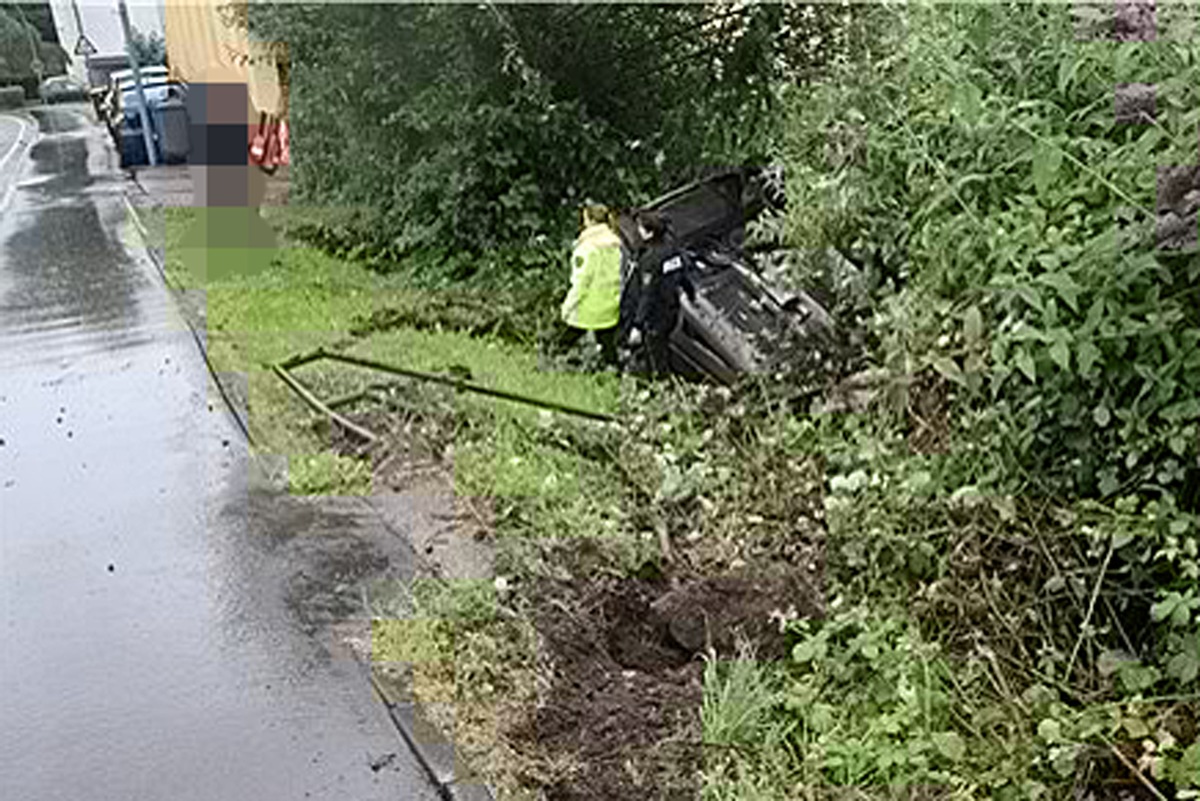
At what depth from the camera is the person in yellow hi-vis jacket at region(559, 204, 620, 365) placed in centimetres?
850

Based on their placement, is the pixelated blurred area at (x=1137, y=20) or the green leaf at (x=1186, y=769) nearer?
the green leaf at (x=1186, y=769)

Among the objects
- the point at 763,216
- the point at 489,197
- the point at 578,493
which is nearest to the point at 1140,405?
the point at 578,493

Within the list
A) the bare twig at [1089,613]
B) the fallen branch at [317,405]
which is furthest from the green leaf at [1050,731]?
the fallen branch at [317,405]

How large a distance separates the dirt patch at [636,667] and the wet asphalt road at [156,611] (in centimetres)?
60

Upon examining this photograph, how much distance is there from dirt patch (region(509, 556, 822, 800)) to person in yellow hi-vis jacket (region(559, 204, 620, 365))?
3.38 metres

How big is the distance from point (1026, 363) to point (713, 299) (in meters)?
3.62

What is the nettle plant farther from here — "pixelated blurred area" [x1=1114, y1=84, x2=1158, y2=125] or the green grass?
the green grass

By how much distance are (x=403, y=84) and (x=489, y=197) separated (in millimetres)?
1674

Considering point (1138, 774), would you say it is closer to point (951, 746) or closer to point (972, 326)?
point (951, 746)

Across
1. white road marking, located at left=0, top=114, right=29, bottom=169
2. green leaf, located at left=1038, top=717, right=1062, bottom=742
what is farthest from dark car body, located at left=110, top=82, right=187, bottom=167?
green leaf, located at left=1038, top=717, right=1062, bottom=742

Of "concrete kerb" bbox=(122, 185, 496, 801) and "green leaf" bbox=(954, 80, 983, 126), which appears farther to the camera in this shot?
"green leaf" bbox=(954, 80, 983, 126)

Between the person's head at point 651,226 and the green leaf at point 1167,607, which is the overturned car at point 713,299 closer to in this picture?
the person's head at point 651,226

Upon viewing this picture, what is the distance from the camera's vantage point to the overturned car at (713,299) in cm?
706

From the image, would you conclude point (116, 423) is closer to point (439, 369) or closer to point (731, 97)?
point (439, 369)
